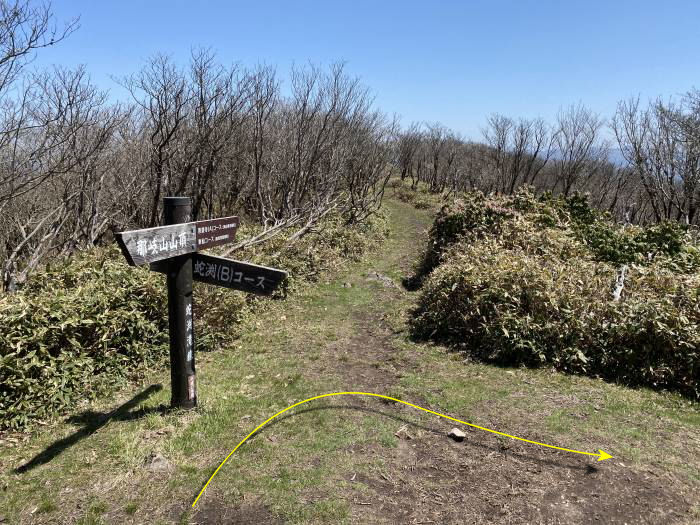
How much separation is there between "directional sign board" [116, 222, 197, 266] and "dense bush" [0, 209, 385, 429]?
231cm

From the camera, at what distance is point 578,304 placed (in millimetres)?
6309

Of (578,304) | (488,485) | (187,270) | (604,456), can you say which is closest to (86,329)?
(187,270)

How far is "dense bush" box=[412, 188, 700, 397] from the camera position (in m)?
5.63

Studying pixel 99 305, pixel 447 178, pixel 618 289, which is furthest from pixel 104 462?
pixel 447 178

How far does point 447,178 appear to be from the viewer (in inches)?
1537

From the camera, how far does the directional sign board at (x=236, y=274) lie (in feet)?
13.4

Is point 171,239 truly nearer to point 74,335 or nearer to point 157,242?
point 157,242

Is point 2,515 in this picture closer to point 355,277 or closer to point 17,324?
point 17,324

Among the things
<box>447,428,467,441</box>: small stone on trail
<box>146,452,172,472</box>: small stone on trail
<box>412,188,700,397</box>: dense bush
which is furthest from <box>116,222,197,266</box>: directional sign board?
<box>412,188,700,397</box>: dense bush

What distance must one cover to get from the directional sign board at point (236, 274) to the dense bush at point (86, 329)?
6.89 feet

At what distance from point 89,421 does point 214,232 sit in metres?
2.52

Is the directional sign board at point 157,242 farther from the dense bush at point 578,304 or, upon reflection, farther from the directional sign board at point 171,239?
the dense bush at point 578,304

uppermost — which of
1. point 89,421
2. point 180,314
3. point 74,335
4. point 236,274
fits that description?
point 236,274

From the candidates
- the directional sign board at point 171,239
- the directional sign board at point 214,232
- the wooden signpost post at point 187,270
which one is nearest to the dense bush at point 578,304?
the wooden signpost post at point 187,270
